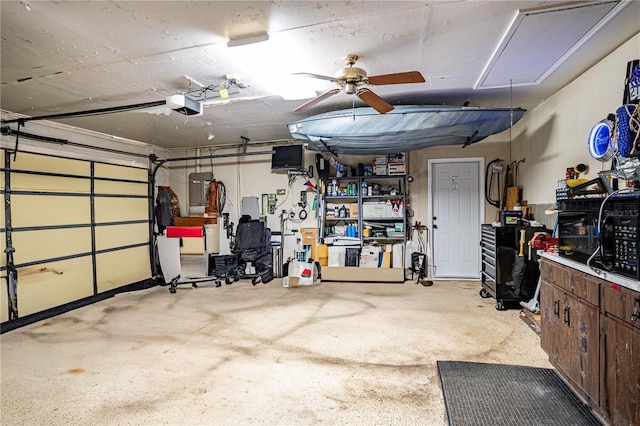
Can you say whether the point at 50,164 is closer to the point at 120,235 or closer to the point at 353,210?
the point at 120,235

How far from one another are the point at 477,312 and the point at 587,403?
6.36 ft

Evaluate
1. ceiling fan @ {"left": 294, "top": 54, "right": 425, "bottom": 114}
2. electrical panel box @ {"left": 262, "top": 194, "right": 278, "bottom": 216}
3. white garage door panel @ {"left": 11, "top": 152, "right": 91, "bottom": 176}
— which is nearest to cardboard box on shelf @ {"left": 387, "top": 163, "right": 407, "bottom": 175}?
electrical panel box @ {"left": 262, "top": 194, "right": 278, "bottom": 216}

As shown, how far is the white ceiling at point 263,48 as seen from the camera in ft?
6.88

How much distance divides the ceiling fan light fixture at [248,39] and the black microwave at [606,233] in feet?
7.96

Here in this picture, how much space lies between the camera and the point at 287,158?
19.6 feet

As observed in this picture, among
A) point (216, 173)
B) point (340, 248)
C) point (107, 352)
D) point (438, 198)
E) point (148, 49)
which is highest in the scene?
point (148, 49)

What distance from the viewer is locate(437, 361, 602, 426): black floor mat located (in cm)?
198

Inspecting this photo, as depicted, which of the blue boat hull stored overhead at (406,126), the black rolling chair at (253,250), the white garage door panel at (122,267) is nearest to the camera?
the blue boat hull stored overhead at (406,126)

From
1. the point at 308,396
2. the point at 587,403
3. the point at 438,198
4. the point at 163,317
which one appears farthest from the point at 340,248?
the point at 587,403

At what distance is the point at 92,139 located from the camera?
5.15m

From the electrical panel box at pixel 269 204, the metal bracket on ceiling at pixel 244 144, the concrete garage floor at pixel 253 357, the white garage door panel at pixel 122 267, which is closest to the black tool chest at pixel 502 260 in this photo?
the concrete garage floor at pixel 253 357

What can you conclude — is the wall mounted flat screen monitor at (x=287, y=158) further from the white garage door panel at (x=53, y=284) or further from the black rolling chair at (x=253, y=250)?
the white garage door panel at (x=53, y=284)

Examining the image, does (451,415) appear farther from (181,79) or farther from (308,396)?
(181,79)

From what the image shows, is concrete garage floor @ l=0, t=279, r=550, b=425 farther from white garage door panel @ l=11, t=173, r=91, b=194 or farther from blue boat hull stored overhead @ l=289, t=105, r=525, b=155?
blue boat hull stored overhead @ l=289, t=105, r=525, b=155
